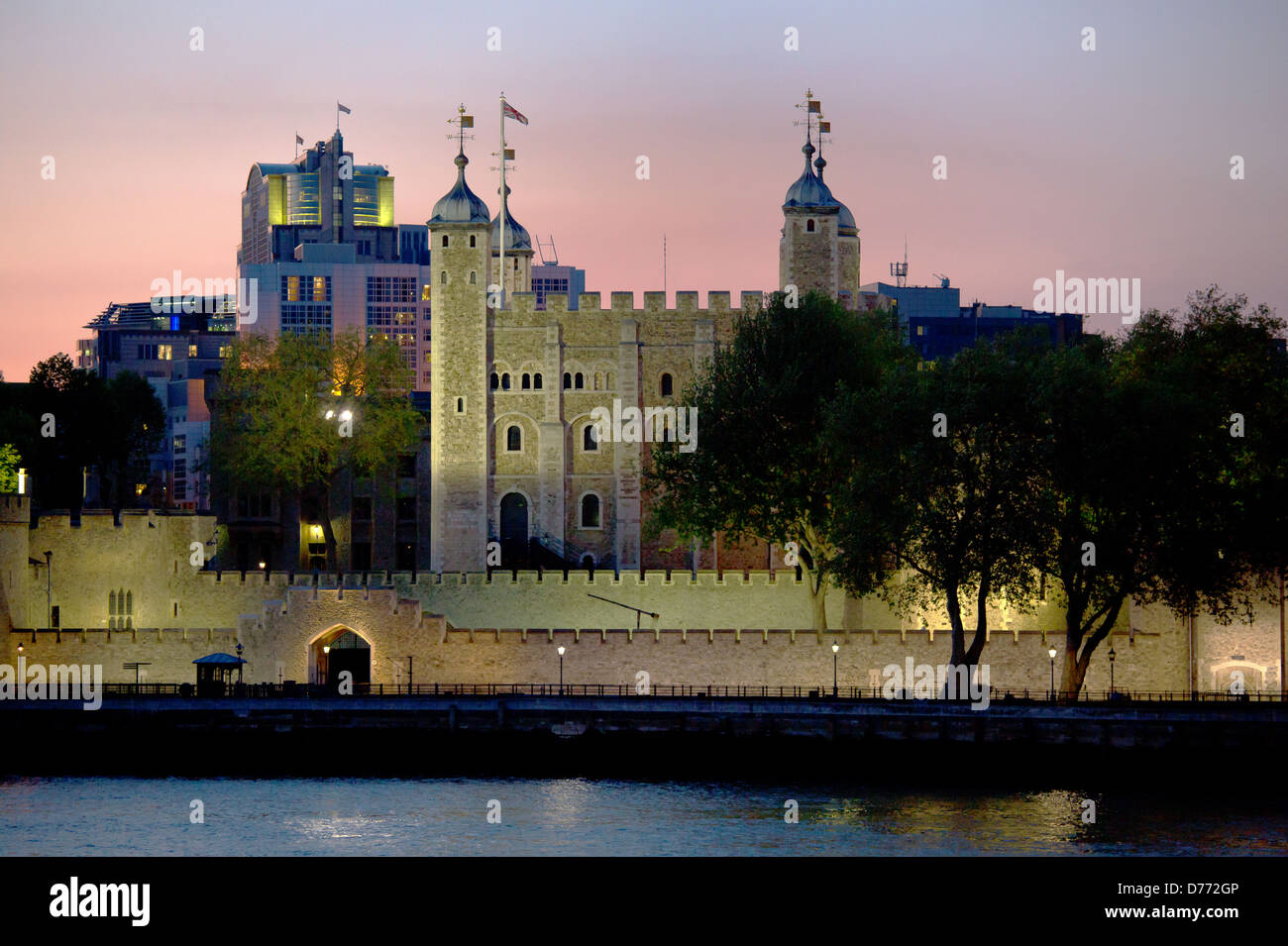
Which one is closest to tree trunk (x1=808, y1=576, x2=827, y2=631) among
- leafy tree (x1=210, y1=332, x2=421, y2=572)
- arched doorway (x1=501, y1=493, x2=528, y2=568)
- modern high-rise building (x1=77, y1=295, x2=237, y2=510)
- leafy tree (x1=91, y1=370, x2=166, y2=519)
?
arched doorway (x1=501, y1=493, x2=528, y2=568)

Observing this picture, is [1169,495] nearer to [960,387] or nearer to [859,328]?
[960,387]

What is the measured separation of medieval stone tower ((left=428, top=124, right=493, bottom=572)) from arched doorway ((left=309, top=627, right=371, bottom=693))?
17152 millimetres

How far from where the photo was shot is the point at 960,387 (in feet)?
210

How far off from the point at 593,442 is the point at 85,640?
84.5 feet

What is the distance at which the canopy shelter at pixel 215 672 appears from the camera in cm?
6638

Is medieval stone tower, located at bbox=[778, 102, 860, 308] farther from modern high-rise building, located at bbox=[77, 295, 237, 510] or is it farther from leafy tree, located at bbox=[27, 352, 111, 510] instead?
modern high-rise building, located at bbox=[77, 295, 237, 510]

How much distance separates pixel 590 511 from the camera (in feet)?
290

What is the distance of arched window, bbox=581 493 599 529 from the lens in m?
88.2

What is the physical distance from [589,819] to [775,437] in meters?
23.0

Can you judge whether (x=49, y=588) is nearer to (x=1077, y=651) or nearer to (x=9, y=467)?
(x=9, y=467)

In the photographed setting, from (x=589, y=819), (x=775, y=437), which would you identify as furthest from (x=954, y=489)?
(x=589, y=819)

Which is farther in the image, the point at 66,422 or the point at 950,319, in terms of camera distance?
the point at 950,319

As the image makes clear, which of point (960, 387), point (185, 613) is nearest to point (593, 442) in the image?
point (185, 613)
